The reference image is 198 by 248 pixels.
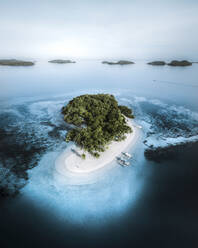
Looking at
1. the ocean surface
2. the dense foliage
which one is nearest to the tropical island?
the dense foliage

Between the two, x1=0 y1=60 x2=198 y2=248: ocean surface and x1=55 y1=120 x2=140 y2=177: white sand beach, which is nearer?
x1=0 y1=60 x2=198 y2=248: ocean surface

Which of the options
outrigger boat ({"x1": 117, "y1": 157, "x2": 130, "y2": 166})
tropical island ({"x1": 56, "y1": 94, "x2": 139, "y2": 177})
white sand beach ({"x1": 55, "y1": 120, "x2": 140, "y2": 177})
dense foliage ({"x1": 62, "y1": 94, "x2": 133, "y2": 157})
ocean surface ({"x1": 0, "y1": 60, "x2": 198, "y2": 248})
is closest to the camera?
ocean surface ({"x1": 0, "y1": 60, "x2": 198, "y2": 248})

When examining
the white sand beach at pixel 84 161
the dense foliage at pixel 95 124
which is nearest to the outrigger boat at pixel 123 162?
the white sand beach at pixel 84 161

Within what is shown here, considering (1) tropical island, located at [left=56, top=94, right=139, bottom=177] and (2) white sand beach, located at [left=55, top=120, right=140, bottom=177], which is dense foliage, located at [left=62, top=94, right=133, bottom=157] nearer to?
(1) tropical island, located at [left=56, top=94, right=139, bottom=177]

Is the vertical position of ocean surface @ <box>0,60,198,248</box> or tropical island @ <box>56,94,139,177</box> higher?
tropical island @ <box>56,94,139,177</box>

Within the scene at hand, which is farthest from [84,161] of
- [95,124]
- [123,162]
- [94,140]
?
[95,124]

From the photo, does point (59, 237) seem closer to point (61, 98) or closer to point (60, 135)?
point (60, 135)

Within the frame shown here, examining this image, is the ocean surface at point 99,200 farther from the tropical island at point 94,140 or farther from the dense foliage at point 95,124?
the dense foliage at point 95,124

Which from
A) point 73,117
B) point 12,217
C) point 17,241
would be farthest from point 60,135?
point 17,241
